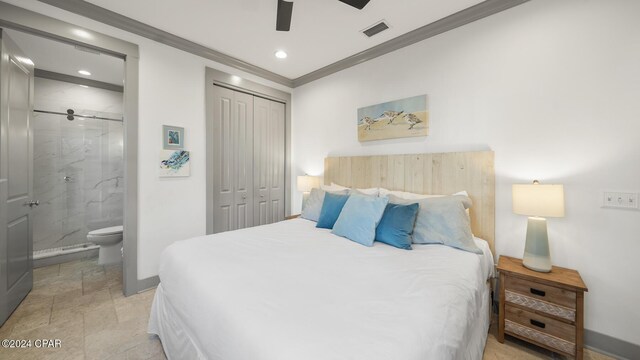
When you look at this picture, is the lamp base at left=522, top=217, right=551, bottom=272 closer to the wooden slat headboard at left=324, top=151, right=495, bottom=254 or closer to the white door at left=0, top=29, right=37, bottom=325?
the wooden slat headboard at left=324, top=151, right=495, bottom=254

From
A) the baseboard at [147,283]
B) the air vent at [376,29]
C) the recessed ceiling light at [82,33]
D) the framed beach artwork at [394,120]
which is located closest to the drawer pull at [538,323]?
the framed beach artwork at [394,120]

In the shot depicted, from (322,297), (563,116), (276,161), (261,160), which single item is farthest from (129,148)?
(563,116)

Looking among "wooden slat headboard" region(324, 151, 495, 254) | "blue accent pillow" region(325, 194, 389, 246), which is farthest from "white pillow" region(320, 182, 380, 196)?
"blue accent pillow" region(325, 194, 389, 246)

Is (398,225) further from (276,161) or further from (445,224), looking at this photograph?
(276,161)

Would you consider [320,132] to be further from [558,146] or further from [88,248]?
[88,248]

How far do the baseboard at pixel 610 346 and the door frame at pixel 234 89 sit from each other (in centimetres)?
342

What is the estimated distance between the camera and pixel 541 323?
1.57 metres

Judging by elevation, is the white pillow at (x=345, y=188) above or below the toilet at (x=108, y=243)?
above

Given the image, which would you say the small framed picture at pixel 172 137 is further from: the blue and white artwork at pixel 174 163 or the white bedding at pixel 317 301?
the white bedding at pixel 317 301

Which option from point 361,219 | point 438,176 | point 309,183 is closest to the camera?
point 361,219

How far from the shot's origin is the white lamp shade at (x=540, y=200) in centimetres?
160

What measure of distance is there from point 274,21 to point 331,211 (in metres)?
1.96

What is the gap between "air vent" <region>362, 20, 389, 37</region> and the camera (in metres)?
2.35

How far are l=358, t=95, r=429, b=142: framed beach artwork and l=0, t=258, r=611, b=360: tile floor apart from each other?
74.1 inches
